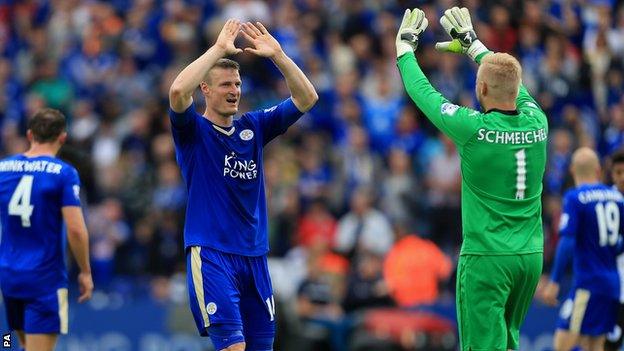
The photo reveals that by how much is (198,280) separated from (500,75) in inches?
108

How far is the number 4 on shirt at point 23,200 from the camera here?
11742mm

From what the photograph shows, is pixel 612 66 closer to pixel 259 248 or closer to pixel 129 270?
pixel 129 270

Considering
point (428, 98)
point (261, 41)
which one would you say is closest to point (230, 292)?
point (261, 41)

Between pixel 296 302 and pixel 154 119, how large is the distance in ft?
15.6

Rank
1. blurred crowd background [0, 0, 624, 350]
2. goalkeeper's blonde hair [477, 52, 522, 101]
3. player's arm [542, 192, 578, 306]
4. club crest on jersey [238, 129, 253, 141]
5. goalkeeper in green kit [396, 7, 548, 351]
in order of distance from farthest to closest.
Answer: blurred crowd background [0, 0, 624, 350] < player's arm [542, 192, 578, 306] < club crest on jersey [238, 129, 253, 141] < goalkeeper in green kit [396, 7, 548, 351] < goalkeeper's blonde hair [477, 52, 522, 101]

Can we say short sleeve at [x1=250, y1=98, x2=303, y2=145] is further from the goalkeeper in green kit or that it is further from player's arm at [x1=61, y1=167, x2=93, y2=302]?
player's arm at [x1=61, y1=167, x2=93, y2=302]

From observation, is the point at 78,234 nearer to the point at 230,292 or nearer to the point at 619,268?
the point at 230,292

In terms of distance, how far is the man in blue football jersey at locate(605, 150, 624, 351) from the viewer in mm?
13980

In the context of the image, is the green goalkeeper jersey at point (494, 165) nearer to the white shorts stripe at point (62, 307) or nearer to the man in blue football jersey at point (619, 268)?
the white shorts stripe at point (62, 307)

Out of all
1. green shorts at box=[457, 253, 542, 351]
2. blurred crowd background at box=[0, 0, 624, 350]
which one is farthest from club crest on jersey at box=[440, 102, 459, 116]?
blurred crowd background at box=[0, 0, 624, 350]

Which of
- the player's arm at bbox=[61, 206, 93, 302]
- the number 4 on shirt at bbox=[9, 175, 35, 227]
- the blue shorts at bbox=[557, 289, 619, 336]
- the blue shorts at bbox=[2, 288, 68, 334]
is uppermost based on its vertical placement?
the number 4 on shirt at bbox=[9, 175, 35, 227]

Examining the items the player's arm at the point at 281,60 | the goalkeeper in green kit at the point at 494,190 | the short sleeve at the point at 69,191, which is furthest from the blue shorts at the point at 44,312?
the goalkeeper in green kit at the point at 494,190

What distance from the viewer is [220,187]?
10.4 m

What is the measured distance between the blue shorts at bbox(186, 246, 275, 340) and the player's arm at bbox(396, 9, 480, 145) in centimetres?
182
